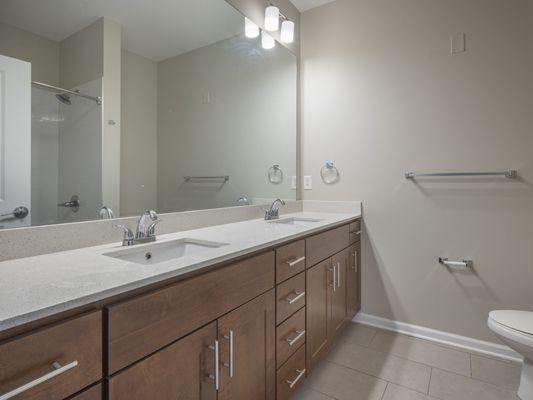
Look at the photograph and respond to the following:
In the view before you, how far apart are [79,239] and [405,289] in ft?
6.56

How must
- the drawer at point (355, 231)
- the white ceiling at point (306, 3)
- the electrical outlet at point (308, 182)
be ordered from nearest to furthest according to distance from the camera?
the drawer at point (355, 231) → the white ceiling at point (306, 3) → the electrical outlet at point (308, 182)

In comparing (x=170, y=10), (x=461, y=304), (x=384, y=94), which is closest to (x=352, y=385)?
(x=461, y=304)

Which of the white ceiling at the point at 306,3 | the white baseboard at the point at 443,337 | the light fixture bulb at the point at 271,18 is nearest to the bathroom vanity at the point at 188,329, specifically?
the white baseboard at the point at 443,337

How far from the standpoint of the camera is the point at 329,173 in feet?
7.84

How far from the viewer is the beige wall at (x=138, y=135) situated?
1296mm

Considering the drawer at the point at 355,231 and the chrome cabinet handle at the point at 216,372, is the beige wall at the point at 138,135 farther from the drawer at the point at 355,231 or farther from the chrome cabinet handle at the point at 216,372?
the drawer at the point at 355,231

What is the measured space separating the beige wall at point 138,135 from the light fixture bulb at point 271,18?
110 centimetres

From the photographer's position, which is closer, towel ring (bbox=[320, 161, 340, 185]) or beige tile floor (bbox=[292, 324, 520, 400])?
beige tile floor (bbox=[292, 324, 520, 400])

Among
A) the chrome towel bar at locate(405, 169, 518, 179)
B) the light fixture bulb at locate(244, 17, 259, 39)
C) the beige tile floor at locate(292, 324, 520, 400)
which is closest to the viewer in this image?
the beige tile floor at locate(292, 324, 520, 400)

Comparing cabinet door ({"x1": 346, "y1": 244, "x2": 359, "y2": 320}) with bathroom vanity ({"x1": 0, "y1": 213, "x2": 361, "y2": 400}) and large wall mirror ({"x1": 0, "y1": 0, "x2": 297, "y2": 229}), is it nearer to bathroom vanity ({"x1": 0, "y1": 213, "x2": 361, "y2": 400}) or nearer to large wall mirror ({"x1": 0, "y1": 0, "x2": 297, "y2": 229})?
bathroom vanity ({"x1": 0, "y1": 213, "x2": 361, "y2": 400})

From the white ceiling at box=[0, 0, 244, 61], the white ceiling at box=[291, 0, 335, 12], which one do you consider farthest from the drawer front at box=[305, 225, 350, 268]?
the white ceiling at box=[291, 0, 335, 12]

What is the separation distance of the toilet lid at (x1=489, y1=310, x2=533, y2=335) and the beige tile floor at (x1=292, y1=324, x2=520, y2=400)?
0.36m

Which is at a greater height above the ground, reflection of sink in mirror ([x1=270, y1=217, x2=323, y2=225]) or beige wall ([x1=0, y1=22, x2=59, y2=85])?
beige wall ([x1=0, y1=22, x2=59, y2=85])

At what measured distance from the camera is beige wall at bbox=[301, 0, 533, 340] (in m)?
1.76
